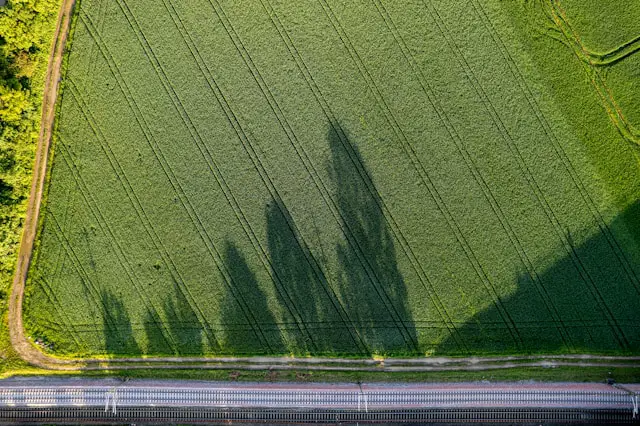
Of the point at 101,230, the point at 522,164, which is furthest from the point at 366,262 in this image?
the point at 101,230

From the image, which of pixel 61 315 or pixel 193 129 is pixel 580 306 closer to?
pixel 193 129

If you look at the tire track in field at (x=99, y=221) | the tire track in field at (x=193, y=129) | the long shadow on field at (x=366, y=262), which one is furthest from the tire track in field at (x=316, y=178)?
the tire track in field at (x=99, y=221)

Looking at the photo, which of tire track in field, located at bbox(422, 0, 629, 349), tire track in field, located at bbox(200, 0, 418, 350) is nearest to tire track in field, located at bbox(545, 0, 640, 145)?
tire track in field, located at bbox(422, 0, 629, 349)

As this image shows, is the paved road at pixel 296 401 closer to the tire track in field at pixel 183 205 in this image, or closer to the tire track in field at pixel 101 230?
the tire track in field at pixel 183 205

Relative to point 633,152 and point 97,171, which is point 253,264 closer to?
point 97,171

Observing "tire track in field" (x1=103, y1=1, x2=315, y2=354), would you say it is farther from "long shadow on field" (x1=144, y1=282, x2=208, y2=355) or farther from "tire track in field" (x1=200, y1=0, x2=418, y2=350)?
"tire track in field" (x1=200, y1=0, x2=418, y2=350)

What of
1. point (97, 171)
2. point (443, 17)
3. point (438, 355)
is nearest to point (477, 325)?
point (438, 355)
